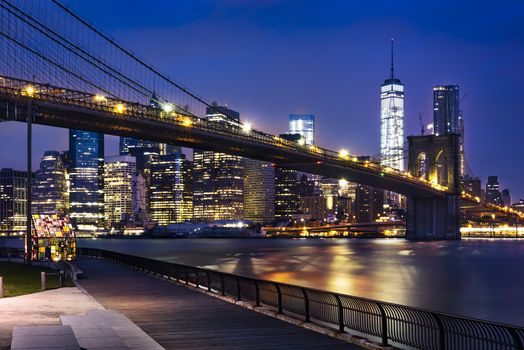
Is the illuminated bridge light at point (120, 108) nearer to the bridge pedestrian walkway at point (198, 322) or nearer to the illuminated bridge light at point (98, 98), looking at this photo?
the illuminated bridge light at point (98, 98)

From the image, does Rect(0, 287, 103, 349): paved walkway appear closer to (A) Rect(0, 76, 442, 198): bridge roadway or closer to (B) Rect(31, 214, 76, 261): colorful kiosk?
(B) Rect(31, 214, 76, 261): colorful kiosk

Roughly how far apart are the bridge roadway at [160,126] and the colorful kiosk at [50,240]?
702 centimetres

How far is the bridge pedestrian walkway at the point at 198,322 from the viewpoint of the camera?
1295 cm

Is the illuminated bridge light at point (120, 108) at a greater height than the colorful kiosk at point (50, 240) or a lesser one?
greater

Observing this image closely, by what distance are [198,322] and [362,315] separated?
161 inches

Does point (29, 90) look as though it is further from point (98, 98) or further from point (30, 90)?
point (98, 98)

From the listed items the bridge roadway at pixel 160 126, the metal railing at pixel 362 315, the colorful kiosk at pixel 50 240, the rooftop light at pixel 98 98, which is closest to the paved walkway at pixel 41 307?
the metal railing at pixel 362 315

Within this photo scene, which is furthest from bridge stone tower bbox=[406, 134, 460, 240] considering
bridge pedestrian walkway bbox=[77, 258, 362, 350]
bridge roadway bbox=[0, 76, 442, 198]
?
bridge pedestrian walkway bbox=[77, 258, 362, 350]

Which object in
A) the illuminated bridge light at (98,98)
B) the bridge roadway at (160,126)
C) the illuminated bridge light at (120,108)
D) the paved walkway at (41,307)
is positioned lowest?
the paved walkway at (41,307)

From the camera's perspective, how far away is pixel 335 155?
9681 cm

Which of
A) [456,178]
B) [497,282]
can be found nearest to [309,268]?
[497,282]

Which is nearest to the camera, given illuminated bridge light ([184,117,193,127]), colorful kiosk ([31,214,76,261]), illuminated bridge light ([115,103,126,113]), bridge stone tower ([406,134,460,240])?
colorful kiosk ([31,214,76,261])

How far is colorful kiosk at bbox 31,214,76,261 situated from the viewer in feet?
139

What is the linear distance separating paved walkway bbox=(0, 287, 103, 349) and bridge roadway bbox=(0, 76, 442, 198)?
25.4 meters
